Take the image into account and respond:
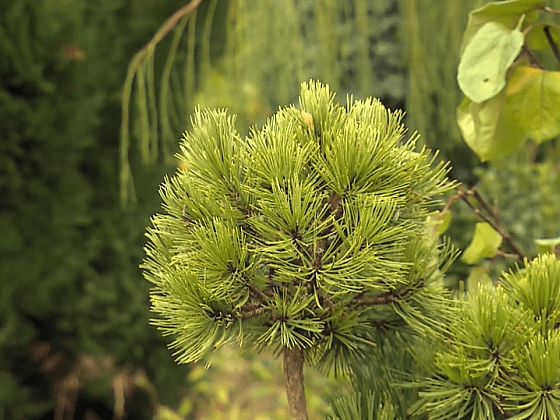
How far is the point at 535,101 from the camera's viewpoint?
23.5 inches

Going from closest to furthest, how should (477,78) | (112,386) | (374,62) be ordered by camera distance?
(477,78)
(374,62)
(112,386)

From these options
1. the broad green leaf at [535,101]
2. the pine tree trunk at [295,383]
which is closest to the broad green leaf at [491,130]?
the broad green leaf at [535,101]

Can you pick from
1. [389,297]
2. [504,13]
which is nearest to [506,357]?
[389,297]

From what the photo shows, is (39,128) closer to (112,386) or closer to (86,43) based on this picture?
(86,43)

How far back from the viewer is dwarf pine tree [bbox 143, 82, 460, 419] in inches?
16.5

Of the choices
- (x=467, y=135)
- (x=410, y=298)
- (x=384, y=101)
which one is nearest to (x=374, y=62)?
(x=384, y=101)

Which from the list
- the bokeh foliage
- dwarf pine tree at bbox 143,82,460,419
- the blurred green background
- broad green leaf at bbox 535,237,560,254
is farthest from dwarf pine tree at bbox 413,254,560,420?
the bokeh foliage

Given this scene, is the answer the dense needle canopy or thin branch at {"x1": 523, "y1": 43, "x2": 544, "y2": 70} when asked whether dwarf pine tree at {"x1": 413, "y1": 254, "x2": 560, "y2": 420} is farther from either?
thin branch at {"x1": 523, "y1": 43, "x2": 544, "y2": 70}

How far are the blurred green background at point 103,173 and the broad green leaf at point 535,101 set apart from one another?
67cm

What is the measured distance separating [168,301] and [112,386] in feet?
4.84

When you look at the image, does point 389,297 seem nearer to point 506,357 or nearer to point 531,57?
point 506,357

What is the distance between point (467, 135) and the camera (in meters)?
0.65

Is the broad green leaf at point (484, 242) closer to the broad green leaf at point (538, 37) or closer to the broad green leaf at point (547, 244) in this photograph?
the broad green leaf at point (547, 244)

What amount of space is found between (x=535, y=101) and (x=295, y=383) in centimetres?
34
